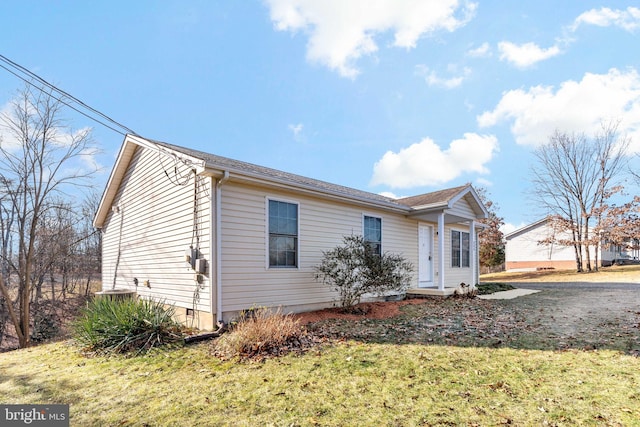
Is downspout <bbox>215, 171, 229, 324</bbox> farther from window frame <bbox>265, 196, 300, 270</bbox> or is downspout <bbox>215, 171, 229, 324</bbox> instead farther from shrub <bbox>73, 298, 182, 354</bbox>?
window frame <bbox>265, 196, 300, 270</bbox>

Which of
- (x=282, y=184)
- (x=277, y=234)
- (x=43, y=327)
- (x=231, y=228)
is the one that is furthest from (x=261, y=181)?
(x=43, y=327)

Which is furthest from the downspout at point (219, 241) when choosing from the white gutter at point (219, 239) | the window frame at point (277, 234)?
the window frame at point (277, 234)

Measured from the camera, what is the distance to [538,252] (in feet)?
105

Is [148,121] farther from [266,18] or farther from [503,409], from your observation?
[503,409]

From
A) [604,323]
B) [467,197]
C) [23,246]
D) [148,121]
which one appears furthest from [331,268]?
[23,246]

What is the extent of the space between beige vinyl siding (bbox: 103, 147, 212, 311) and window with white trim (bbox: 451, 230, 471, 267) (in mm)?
10223

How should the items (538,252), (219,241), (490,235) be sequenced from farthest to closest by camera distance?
(538,252)
(490,235)
(219,241)

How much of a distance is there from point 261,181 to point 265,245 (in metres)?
1.44

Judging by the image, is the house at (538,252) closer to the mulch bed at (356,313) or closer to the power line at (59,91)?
the mulch bed at (356,313)

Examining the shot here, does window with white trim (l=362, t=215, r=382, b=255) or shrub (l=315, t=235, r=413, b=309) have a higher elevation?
window with white trim (l=362, t=215, r=382, b=255)

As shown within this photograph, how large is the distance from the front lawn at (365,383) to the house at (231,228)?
1.85m

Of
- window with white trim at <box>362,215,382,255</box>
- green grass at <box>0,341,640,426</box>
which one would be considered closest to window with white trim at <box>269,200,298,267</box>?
window with white trim at <box>362,215,382,255</box>

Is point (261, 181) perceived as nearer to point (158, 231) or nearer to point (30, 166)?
point (158, 231)

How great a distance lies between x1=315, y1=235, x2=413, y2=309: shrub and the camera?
8.22m
